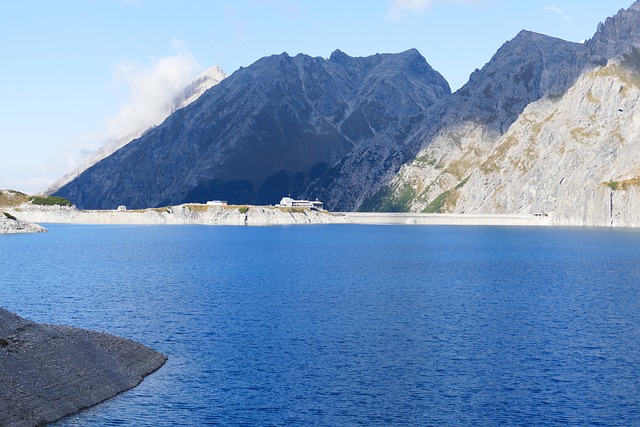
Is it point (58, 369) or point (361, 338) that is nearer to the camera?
point (58, 369)

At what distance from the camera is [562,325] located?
273 feet

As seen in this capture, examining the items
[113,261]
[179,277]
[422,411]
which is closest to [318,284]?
[179,277]

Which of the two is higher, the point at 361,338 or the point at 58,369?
the point at 58,369

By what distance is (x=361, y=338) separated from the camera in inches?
2992

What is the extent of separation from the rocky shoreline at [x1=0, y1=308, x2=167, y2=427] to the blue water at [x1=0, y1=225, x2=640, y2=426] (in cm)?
167

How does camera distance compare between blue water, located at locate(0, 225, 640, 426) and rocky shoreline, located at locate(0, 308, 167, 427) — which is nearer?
rocky shoreline, located at locate(0, 308, 167, 427)

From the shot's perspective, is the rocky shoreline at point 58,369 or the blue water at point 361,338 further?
the blue water at point 361,338

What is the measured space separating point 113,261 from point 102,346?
106 m

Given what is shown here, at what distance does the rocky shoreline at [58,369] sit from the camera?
156 feet

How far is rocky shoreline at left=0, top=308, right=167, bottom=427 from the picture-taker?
47688 millimetres

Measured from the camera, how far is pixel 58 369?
53.0 meters

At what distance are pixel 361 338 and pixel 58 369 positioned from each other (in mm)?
32048

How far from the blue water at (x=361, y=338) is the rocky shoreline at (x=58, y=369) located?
65.8 inches

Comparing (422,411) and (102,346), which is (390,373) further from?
(102,346)
